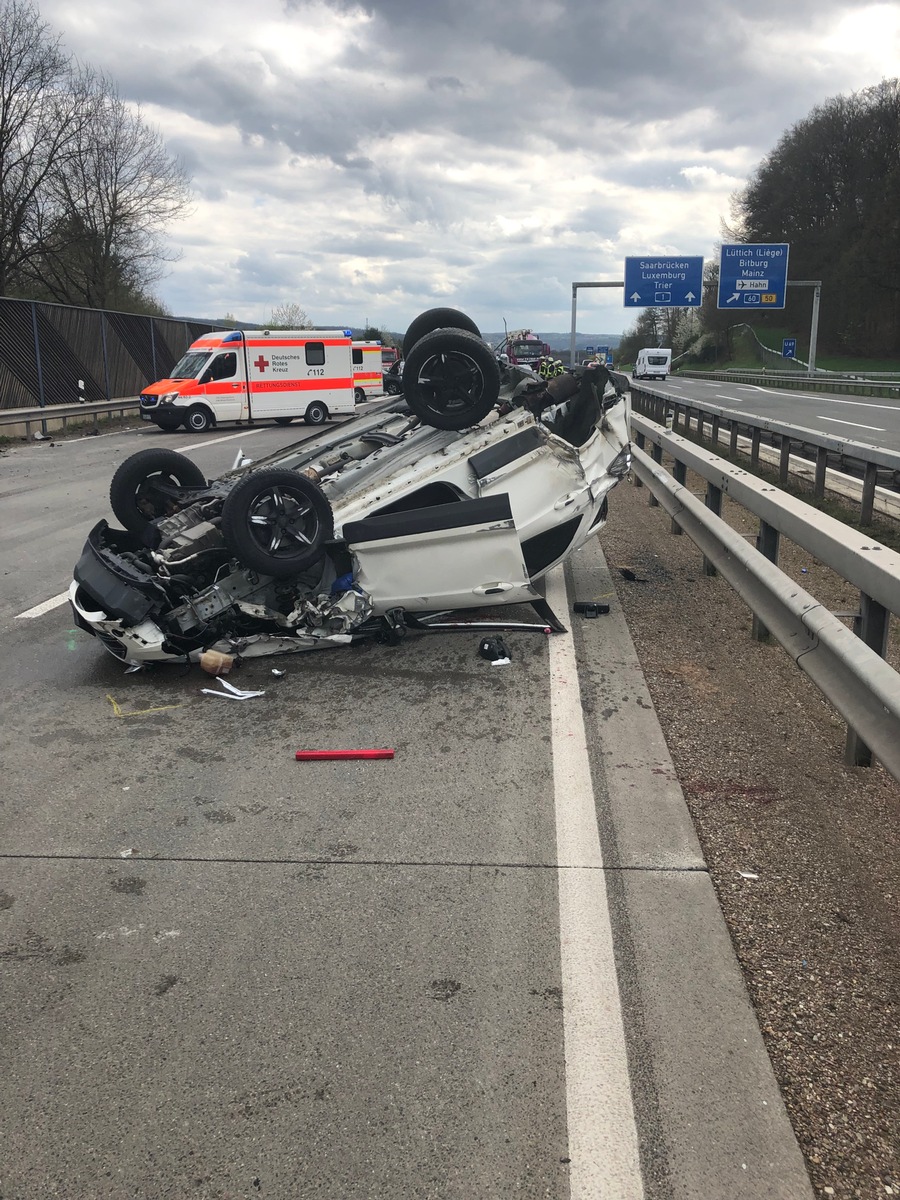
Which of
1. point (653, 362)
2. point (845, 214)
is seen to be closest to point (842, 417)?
point (653, 362)

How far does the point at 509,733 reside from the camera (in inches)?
182

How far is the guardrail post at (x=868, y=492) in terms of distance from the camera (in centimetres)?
812

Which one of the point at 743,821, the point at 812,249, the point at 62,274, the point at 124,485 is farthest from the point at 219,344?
the point at 812,249

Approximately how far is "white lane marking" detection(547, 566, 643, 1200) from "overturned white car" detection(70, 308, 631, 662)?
74.8 inches

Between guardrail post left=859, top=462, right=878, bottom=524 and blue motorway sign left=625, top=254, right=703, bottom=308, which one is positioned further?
blue motorway sign left=625, top=254, right=703, bottom=308

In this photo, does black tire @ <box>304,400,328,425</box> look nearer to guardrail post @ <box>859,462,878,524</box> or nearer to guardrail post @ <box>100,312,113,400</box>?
guardrail post @ <box>100,312,113,400</box>

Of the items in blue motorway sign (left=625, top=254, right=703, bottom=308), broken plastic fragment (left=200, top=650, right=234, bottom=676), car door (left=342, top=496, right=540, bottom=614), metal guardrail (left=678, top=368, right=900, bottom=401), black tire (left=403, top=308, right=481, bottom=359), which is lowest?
broken plastic fragment (left=200, top=650, right=234, bottom=676)

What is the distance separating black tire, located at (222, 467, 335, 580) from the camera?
5312 mm

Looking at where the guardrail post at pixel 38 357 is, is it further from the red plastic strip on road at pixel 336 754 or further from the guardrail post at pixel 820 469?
the red plastic strip on road at pixel 336 754

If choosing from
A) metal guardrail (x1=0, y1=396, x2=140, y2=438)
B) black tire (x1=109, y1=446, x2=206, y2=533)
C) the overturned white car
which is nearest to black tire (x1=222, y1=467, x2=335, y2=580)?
the overturned white car

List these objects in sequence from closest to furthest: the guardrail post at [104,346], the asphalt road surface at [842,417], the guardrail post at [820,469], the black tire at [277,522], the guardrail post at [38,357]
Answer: the black tire at [277,522], the guardrail post at [820,469], the asphalt road surface at [842,417], the guardrail post at [38,357], the guardrail post at [104,346]

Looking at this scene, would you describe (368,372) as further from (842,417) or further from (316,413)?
(842,417)

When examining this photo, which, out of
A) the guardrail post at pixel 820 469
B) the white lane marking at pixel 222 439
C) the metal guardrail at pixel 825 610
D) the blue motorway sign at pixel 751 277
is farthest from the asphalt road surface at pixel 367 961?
the blue motorway sign at pixel 751 277

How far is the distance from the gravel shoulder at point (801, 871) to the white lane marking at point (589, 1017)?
0.40 meters
